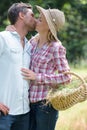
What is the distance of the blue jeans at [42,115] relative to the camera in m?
4.86

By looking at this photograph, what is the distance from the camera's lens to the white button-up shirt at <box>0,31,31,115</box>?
15.6ft

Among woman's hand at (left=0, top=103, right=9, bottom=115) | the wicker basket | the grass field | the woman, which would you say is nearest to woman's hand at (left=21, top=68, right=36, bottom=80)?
the woman

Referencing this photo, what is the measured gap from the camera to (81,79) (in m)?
4.77

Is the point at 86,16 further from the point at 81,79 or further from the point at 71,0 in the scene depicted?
the point at 81,79

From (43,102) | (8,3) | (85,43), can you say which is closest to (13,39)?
(43,102)

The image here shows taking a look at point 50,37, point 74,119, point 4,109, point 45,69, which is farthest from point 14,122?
point 74,119

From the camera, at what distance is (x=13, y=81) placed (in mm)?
4793

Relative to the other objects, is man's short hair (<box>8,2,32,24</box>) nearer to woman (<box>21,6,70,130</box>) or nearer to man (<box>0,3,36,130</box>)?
man (<box>0,3,36,130</box>)

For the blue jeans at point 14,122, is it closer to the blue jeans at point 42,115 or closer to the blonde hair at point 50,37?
the blue jeans at point 42,115

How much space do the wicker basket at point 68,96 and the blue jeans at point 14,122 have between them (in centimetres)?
32

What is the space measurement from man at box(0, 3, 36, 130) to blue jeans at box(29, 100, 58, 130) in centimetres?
8

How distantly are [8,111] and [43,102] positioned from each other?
31 cm

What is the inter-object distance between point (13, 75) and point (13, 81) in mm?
52

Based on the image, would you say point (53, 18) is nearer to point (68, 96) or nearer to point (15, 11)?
point (15, 11)
